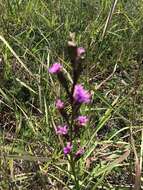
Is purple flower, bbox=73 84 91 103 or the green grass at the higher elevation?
purple flower, bbox=73 84 91 103

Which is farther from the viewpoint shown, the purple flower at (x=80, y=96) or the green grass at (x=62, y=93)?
the green grass at (x=62, y=93)

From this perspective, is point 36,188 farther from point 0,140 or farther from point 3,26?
point 3,26

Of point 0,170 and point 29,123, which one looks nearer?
point 0,170

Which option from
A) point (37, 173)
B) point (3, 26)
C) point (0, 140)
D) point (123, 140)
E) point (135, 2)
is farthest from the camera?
point (135, 2)

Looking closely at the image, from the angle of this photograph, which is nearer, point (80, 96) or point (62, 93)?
point (80, 96)

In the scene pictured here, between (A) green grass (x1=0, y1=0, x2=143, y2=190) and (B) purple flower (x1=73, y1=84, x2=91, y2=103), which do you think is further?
(A) green grass (x1=0, y1=0, x2=143, y2=190)

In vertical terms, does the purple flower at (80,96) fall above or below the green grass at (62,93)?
above

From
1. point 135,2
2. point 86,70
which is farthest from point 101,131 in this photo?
point 135,2

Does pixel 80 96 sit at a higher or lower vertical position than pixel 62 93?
higher
